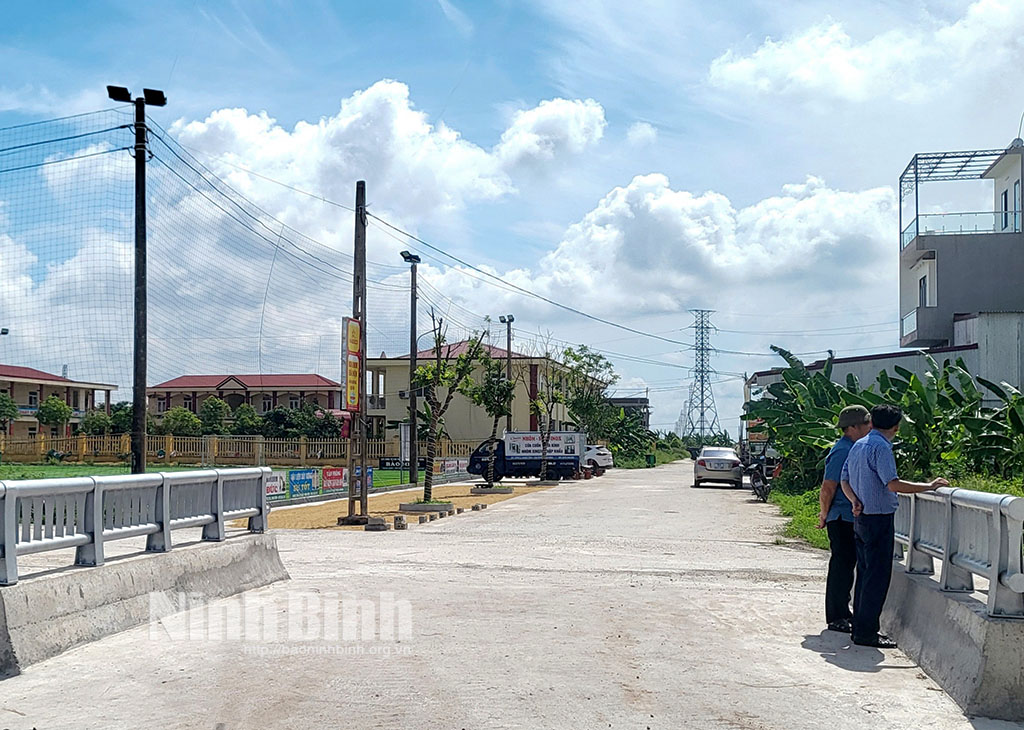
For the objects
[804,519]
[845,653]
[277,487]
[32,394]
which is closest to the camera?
[845,653]

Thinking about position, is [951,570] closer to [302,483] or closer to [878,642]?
[878,642]

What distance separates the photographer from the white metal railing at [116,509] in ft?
24.1

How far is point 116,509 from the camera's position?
28.9 feet

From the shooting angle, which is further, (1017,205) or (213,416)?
(213,416)

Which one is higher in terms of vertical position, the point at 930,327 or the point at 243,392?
the point at 930,327

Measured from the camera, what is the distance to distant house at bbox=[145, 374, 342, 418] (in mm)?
78000

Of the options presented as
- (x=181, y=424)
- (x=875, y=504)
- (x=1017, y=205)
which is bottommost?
(x=181, y=424)

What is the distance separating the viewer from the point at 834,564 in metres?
8.73

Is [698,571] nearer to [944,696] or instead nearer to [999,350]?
[944,696]

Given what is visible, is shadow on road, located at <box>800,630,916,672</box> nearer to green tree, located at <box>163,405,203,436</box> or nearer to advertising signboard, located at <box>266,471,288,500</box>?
advertising signboard, located at <box>266,471,288,500</box>

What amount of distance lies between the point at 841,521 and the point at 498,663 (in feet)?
10.2

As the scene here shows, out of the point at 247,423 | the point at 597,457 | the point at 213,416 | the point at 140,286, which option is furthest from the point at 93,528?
the point at 213,416

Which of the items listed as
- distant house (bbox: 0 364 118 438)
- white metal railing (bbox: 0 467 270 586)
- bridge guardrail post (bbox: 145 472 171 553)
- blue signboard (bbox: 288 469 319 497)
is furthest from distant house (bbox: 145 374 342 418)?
bridge guardrail post (bbox: 145 472 171 553)

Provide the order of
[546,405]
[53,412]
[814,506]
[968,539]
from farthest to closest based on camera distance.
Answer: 1. [53,412]
2. [546,405]
3. [814,506]
4. [968,539]
